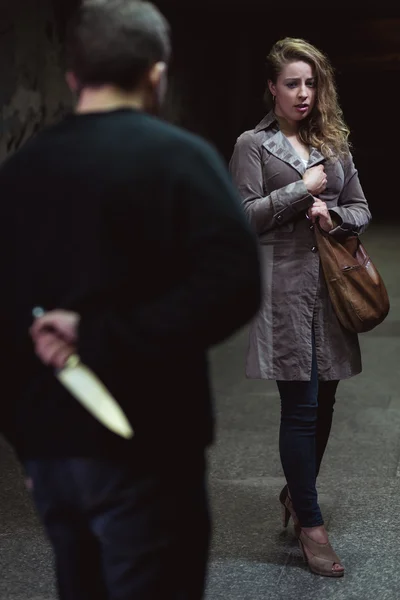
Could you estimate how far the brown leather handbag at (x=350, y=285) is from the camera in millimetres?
3174

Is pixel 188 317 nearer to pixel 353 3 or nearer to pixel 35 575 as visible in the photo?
pixel 35 575

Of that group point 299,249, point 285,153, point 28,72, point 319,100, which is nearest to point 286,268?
point 299,249

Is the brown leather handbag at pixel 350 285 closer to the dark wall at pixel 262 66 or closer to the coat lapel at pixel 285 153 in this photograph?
the coat lapel at pixel 285 153

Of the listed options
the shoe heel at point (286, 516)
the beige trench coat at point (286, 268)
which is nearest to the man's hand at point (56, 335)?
the beige trench coat at point (286, 268)

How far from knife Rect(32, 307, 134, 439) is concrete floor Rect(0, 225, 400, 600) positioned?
60.2 inches

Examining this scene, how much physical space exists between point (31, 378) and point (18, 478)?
2.54 metres

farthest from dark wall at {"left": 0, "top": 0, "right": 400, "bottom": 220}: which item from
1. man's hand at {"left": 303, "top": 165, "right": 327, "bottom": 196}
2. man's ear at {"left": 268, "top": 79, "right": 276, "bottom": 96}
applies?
man's hand at {"left": 303, "top": 165, "right": 327, "bottom": 196}

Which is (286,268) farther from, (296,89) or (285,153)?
(296,89)

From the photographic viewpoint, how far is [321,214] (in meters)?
3.13

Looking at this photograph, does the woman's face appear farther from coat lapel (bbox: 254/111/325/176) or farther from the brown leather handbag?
the brown leather handbag

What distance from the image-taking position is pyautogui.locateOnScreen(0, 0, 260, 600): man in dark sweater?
5.35ft

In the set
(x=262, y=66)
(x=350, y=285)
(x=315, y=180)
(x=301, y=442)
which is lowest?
(x=301, y=442)

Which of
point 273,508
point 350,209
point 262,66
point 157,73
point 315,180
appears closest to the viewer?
point 157,73

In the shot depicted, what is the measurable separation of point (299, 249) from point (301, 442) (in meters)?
0.62
